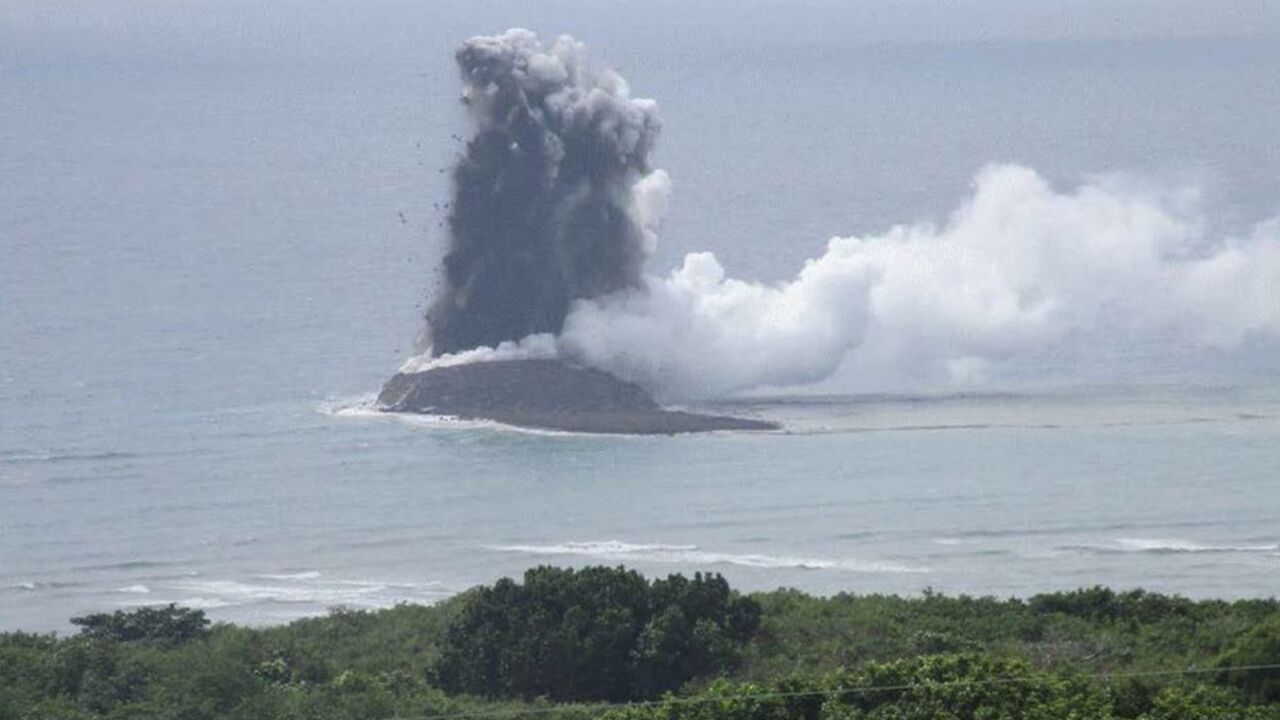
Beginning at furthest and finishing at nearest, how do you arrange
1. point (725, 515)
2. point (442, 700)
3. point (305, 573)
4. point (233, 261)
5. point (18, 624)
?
point (233, 261)
point (725, 515)
point (305, 573)
point (18, 624)
point (442, 700)

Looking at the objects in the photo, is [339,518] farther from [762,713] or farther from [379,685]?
[762,713]

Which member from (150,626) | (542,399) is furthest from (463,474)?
(150,626)

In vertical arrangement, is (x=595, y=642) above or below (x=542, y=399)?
below

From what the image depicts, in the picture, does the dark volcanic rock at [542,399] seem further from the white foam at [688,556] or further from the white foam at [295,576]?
the white foam at [295,576]

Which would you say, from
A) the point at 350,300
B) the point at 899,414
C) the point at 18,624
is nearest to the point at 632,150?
the point at 899,414

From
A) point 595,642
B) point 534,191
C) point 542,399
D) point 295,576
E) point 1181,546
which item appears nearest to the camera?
point 595,642

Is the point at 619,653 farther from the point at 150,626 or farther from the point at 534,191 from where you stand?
the point at 534,191

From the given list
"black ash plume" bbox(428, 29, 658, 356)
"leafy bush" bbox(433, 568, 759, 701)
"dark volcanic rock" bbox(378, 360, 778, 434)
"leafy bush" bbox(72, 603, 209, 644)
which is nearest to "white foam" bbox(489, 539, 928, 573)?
"dark volcanic rock" bbox(378, 360, 778, 434)
